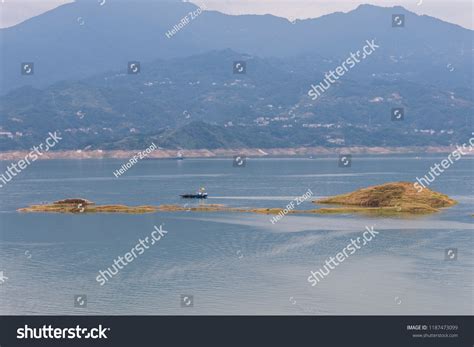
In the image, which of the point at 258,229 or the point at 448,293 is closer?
the point at 448,293

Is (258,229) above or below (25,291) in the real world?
above

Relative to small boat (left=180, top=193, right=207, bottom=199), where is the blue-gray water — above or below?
below

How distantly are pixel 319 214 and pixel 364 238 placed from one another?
1236 inches

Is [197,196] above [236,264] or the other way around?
above

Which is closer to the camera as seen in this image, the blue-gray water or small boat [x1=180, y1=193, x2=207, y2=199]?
the blue-gray water

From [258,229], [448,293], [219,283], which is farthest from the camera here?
[258,229]

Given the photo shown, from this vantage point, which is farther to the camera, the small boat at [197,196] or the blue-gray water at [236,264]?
the small boat at [197,196]

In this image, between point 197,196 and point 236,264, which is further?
point 197,196

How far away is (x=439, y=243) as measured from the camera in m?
109

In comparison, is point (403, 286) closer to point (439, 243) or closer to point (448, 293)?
point (448, 293)

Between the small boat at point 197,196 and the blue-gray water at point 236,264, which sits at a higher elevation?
the small boat at point 197,196
